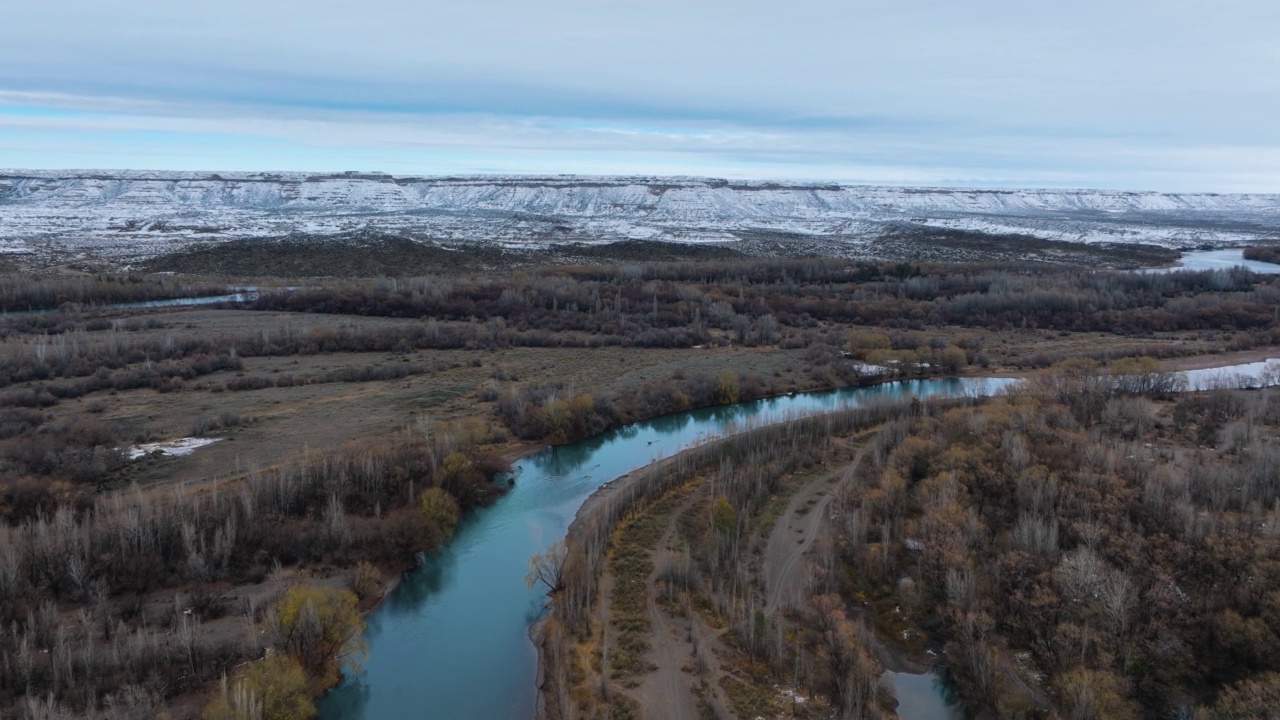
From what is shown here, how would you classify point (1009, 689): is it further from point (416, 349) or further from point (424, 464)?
point (416, 349)

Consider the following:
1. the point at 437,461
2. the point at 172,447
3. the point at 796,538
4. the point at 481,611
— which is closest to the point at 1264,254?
the point at 796,538

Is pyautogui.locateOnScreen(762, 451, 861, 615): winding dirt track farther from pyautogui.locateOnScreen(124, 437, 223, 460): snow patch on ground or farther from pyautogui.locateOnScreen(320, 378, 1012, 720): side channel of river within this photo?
pyautogui.locateOnScreen(124, 437, 223, 460): snow patch on ground

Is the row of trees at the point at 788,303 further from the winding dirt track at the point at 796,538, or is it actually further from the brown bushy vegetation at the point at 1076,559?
the brown bushy vegetation at the point at 1076,559

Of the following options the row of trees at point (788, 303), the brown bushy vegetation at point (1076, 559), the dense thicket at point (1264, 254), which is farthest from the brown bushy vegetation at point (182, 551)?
the dense thicket at point (1264, 254)

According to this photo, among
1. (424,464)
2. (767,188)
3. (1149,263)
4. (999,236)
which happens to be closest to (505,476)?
(424,464)

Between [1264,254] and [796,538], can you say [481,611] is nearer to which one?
[796,538]

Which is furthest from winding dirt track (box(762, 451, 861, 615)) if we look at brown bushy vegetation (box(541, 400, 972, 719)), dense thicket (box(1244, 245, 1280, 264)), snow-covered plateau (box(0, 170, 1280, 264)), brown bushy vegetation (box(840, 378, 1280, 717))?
dense thicket (box(1244, 245, 1280, 264))
